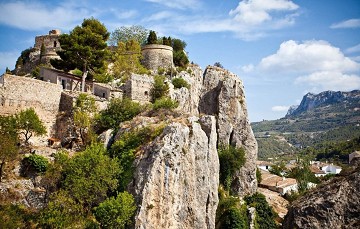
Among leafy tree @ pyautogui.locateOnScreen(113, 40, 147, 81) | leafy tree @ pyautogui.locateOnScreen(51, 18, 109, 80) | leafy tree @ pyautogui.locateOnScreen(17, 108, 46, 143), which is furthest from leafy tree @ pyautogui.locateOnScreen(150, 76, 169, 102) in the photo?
leafy tree @ pyautogui.locateOnScreen(17, 108, 46, 143)

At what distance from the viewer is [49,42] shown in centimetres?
6309

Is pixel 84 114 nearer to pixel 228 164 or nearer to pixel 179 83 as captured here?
pixel 179 83

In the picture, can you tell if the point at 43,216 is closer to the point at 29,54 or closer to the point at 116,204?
the point at 116,204

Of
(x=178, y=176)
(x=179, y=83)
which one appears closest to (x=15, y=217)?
(x=178, y=176)

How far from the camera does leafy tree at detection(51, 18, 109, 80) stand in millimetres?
45031

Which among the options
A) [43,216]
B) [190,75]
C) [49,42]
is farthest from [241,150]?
[49,42]

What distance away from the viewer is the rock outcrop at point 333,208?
30328 millimetres

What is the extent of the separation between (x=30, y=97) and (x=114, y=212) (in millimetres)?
17494

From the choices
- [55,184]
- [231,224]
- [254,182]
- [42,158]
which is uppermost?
[42,158]

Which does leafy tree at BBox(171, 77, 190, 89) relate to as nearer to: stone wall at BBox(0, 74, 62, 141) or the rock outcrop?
stone wall at BBox(0, 74, 62, 141)

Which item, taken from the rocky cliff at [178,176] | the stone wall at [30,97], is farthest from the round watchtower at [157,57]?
the stone wall at [30,97]

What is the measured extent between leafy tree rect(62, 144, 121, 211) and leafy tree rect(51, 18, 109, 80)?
61.3ft

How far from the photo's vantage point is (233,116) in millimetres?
54125

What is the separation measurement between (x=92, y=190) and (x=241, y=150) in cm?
2601
